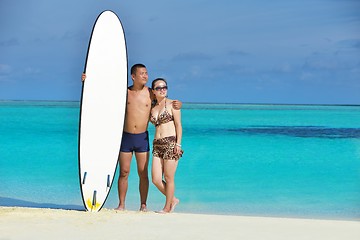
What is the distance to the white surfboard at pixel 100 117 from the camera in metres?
6.10

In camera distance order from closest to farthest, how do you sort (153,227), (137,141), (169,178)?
(153,227)
(169,178)
(137,141)

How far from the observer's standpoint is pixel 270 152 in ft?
60.4

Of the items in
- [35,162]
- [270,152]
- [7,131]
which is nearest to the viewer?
[35,162]

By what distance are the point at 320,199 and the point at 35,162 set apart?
6640 mm

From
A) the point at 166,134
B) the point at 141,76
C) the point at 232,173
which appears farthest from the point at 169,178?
the point at 232,173

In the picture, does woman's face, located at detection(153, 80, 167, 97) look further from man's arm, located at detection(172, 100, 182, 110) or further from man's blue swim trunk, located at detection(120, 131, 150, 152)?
man's blue swim trunk, located at detection(120, 131, 150, 152)

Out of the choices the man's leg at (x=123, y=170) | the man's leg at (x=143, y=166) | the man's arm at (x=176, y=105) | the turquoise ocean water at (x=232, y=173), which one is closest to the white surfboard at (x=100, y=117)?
the man's leg at (x=123, y=170)

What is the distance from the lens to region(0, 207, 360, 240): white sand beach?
5.12 metres

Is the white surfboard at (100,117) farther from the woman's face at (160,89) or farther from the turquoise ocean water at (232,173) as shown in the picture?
the turquoise ocean water at (232,173)

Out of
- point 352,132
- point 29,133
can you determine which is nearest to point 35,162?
point 29,133

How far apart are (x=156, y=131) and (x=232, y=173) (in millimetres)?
8125

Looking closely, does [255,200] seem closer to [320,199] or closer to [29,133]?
Answer: [320,199]

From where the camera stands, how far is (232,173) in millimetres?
13984

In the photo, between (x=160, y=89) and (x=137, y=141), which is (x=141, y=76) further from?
(x=137, y=141)
